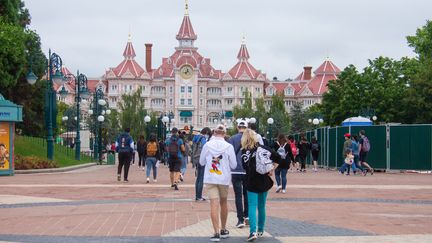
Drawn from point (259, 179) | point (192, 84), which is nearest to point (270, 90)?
point (192, 84)

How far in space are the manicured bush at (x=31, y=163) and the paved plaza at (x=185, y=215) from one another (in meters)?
10.5

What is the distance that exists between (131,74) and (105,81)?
7.18 m

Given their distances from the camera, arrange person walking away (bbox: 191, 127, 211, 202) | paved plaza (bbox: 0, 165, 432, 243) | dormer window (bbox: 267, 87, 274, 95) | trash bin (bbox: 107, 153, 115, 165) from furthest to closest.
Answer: dormer window (bbox: 267, 87, 274, 95) → trash bin (bbox: 107, 153, 115, 165) → person walking away (bbox: 191, 127, 211, 202) → paved plaza (bbox: 0, 165, 432, 243)

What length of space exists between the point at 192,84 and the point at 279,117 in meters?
73.0

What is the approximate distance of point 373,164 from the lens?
120 feet

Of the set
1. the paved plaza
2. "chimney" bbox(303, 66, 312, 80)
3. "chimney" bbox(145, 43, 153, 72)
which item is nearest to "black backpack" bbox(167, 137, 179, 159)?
the paved plaza

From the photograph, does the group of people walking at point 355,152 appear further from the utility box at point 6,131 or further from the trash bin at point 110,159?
the trash bin at point 110,159

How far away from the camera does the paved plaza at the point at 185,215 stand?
39.8ft

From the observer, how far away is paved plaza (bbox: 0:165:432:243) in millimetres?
12117

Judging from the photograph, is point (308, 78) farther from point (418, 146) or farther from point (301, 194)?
point (301, 194)

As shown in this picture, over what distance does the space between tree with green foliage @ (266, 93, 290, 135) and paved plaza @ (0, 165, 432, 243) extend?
253 feet

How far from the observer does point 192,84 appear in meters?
178

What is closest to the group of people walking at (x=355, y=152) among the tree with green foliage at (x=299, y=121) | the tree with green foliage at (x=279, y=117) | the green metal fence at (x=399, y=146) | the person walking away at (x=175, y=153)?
the green metal fence at (x=399, y=146)

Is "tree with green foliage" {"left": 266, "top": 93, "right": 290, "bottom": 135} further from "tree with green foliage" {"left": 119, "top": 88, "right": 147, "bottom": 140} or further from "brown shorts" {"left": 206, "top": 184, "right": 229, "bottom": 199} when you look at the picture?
"brown shorts" {"left": 206, "top": 184, "right": 229, "bottom": 199}
